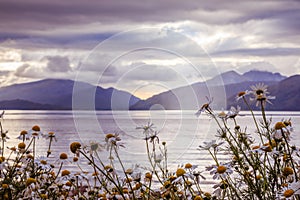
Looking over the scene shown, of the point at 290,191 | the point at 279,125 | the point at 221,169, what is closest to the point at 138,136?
the point at 221,169

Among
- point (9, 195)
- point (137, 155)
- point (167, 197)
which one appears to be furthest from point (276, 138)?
point (137, 155)

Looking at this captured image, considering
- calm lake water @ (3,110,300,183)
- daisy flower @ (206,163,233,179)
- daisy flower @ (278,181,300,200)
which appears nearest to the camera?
daisy flower @ (278,181,300,200)

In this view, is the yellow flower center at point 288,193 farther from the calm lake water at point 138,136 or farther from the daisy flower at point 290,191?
the calm lake water at point 138,136

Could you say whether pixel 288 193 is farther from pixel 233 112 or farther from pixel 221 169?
pixel 233 112

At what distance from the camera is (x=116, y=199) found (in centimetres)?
427

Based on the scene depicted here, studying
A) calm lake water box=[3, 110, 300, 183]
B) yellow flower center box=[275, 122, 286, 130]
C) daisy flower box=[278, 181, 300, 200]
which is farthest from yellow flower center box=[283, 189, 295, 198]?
calm lake water box=[3, 110, 300, 183]

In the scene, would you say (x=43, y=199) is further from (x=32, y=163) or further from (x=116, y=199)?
(x=116, y=199)

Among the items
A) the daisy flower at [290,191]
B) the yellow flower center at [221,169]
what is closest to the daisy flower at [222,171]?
the yellow flower center at [221,169]

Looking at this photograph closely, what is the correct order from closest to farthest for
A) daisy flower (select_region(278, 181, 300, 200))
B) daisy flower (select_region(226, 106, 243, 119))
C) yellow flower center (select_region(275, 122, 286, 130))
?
daisy flower (select_region(278, 181, 300, 200)) → yellow flower center (select_region(275, 122, 286, 130)) → daisy flower (select_region(226, 106, 243, 119))

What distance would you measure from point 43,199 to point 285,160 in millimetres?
1936

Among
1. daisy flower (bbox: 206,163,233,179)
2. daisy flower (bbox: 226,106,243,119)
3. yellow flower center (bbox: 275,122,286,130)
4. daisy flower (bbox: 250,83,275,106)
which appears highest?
daisy flower (bbox: 250,83,275,106)

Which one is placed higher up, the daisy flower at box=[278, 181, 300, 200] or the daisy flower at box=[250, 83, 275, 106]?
the daisy flower at box=[250, 83, 275, 106]

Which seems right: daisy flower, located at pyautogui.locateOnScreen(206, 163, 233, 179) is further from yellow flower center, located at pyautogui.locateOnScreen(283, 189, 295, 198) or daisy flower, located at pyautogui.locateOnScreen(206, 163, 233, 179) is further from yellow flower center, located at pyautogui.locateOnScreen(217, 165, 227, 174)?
yellow flower center, located at pyautogui.locateOnScreen(283, 189, 295, 198)

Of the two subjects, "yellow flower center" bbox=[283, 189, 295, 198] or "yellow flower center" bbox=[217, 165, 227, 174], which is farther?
"yellow flower center" bbox=[217, 165, 227, 174]
